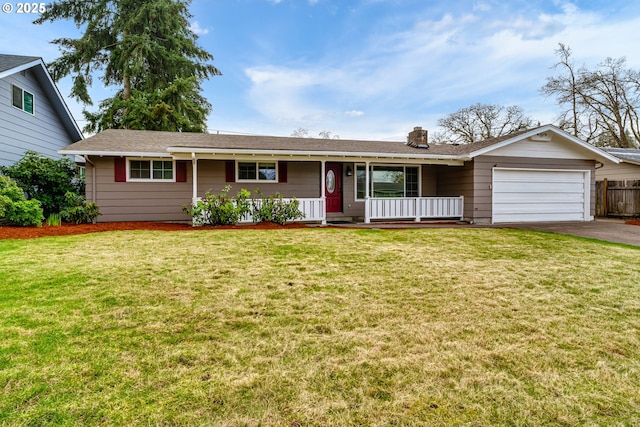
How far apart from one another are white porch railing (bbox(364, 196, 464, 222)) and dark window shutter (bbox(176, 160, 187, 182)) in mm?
6055

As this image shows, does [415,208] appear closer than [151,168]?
No

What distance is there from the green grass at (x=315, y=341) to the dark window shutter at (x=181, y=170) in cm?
595

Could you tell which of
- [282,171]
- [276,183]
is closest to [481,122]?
[282,171]

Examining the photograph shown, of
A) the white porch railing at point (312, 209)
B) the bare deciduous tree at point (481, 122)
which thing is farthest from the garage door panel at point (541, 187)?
the bare deciduous tree at point (481, 122)

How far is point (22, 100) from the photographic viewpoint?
34.9ft

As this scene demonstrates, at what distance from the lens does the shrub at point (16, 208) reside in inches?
317

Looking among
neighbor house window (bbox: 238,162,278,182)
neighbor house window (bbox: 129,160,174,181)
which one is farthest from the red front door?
neighbor house window (bbox: 129,160,174,181)

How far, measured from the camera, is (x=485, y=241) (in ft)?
24.1

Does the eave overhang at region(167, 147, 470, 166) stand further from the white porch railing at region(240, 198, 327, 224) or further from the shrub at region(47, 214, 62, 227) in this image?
the shrub at region(47, 214, 62, 227)

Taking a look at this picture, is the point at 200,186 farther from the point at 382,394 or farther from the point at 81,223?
the point at 382,394

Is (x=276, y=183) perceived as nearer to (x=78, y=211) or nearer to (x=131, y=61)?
(x=78, y=211)

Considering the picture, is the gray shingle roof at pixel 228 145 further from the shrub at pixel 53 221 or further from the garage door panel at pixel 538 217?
the garage door panel at pixel 538 217

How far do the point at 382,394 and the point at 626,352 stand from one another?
2043 millimetres

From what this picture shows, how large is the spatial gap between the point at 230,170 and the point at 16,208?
18.0 feet
